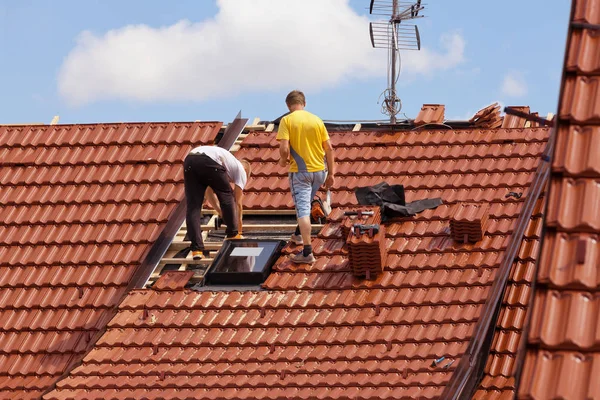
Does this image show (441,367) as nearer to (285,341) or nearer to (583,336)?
(285,341)

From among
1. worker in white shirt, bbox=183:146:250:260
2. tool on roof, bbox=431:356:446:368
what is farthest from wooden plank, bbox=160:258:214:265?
tool on roof, bbox=431:356:446:368

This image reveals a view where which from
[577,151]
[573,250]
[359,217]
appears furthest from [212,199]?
[573,250]

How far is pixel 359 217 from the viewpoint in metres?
13.5

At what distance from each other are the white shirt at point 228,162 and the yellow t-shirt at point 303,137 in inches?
33.7

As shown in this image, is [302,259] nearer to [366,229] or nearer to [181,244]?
[366,229]

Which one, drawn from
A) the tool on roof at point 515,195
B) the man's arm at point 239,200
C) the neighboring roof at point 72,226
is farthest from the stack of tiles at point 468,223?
the neighboring roof at point 72,226

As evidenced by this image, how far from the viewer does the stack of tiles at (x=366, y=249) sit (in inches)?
505

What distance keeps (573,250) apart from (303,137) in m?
5.63

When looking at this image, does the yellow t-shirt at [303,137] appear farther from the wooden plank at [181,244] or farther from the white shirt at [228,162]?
the wooden plank at [181,244]

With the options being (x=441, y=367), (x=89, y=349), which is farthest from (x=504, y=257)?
(x=89, y=349)

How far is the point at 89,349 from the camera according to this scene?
509 inches

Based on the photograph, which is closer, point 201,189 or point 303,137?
point 303,137

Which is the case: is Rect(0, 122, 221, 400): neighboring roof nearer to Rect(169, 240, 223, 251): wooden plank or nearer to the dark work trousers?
Rect(169, 240, 223, 251): wooden plank

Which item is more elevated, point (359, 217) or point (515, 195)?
point (515, 195)
